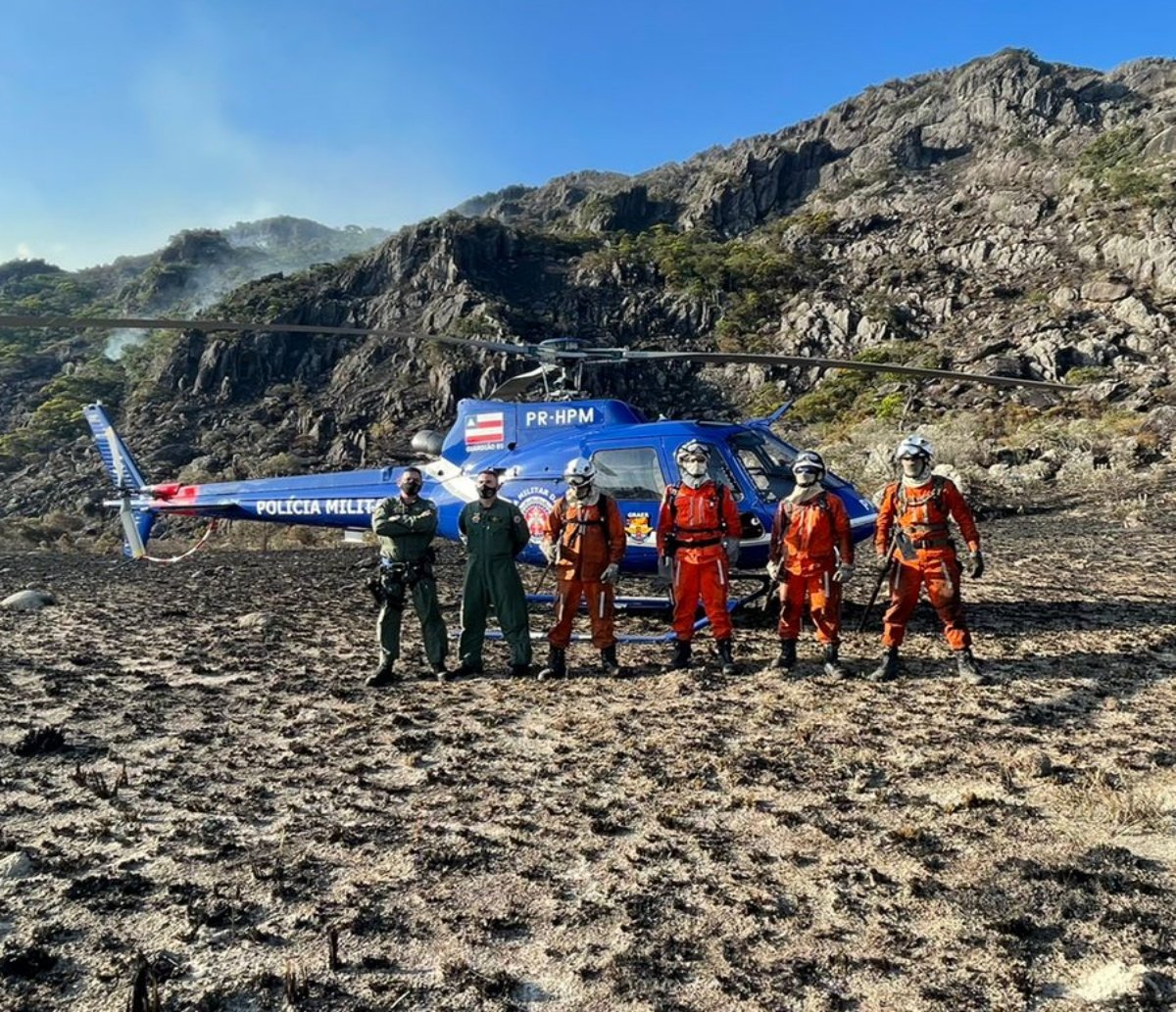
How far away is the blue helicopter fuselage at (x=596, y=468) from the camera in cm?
777

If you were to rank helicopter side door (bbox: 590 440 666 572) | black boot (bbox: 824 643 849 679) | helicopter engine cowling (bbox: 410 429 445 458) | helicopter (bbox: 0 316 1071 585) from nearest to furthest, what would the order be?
black boot (bbox: 824 643 849 679), helicopter (bbox: 0 316 1071 585), helicopter side door (bbox: 590 440 666 572), helicopter engine cowling (bbox: 410 429 445 458)

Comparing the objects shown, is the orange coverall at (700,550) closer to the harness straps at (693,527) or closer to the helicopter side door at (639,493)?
the harness straps at (693,527)

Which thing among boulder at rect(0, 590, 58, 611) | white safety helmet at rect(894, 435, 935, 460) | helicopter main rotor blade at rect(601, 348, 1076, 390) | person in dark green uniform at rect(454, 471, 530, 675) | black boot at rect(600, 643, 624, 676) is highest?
helicopter main rotor blade at rect(601, 348, 1076, 390)

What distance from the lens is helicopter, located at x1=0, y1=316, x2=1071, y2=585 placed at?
7.63 metres

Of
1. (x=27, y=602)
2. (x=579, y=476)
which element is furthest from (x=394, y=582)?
(x=27, y=602)

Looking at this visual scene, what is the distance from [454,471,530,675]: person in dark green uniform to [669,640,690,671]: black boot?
4.40 ft

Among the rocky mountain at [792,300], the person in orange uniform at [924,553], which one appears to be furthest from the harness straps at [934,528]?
the rocky mountain at [792,300]

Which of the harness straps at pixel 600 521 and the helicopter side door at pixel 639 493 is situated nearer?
the harness straps at pixel 600 521

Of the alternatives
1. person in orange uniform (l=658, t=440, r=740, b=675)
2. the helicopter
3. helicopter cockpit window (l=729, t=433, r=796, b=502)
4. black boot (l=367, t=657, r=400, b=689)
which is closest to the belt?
person in orange uniform (l=658, t=440, r=740, b=675)

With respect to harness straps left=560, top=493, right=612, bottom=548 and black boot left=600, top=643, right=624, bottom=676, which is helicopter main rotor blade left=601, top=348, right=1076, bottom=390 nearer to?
harness straps left=560, top=493, right=612, bottom=548

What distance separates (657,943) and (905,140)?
328 feet

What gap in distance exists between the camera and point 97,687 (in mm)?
6109

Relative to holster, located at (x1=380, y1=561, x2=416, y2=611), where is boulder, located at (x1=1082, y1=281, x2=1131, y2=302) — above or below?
above

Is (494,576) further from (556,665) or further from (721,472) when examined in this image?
(721,472)
